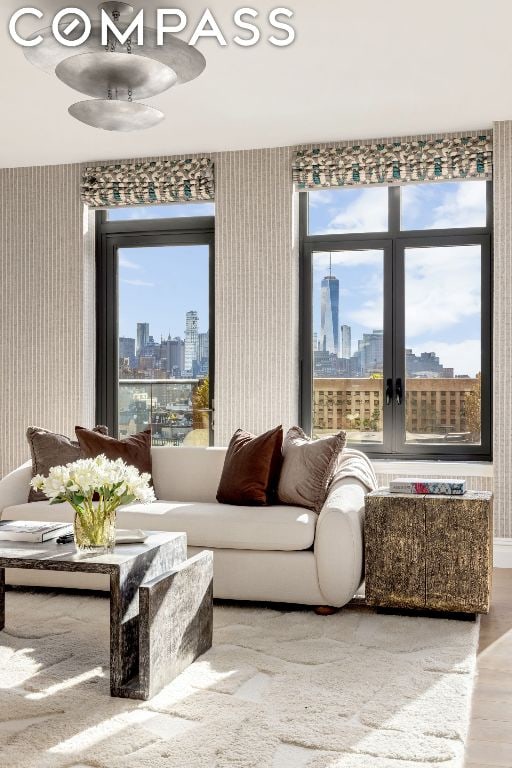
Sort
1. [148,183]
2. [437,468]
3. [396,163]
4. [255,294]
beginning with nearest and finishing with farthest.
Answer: [437,468]
[396,163]
[255,294]
[148,183]

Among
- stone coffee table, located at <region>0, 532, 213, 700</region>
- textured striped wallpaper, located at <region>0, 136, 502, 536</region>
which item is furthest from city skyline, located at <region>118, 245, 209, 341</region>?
stone coffee table, located at <region>0, 532, 213, 700</region>

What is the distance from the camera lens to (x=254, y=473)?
427 cm

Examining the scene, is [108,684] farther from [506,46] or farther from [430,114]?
[430,114]

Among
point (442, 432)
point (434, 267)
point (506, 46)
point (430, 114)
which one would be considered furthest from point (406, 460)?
point (506, 46)

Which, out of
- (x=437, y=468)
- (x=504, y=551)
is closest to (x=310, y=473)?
(x=437, y=468)

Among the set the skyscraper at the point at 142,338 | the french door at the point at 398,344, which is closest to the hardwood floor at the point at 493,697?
the french door at the point at 398,344

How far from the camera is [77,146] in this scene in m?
5.65

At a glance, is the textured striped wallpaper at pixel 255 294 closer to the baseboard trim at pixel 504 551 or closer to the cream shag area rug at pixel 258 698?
the baseboard trim at pixel 504 551

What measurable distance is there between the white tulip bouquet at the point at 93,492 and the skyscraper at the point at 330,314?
9.69 ft

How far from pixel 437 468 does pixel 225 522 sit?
75.1 inches

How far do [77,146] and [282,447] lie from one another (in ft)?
9.13

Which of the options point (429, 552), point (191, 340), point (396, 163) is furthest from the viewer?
point (191, 340)

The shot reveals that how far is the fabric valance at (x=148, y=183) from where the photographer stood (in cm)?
581

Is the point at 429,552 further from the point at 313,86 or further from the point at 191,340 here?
the point at 191,340
